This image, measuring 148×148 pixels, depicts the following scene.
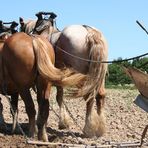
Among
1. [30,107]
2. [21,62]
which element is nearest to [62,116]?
[30,107]

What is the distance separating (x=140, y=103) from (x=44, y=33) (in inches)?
173

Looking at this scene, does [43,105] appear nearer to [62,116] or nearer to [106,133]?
[106,133]

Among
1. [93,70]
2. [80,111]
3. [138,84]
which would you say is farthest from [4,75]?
[80,111]

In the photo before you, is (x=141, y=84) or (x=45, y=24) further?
(x=45, y=24)

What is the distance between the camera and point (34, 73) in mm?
7266

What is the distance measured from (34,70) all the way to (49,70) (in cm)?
23

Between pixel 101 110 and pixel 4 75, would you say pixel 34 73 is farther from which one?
pixel 101 110

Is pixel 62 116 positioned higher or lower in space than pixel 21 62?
lower

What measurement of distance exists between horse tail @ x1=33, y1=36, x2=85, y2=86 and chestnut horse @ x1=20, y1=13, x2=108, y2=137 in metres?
0.47

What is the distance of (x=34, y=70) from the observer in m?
7.25

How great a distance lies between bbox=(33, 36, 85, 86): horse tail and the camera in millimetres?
7172

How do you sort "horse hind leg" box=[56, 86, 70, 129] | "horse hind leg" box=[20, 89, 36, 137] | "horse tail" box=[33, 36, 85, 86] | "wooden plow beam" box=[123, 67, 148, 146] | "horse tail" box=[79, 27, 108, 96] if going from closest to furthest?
"wooden plow beam" box=[123, 67, 148, 146] < "horse tail" box=[33, 36, 85, 86] < "horse hind leg" box=[20, 89, 36, 137] < "horse tail" box=[79, 27, 108, 96] < "horse hind leg" box=[56, 86, 70, 129]

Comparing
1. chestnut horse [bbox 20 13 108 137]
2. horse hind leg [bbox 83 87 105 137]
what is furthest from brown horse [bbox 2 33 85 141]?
horse hind leg [bbox 83 87 105 137]

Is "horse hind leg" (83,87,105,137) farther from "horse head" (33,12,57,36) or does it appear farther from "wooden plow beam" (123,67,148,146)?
"wooden plow beam" (123,67,148,146)
